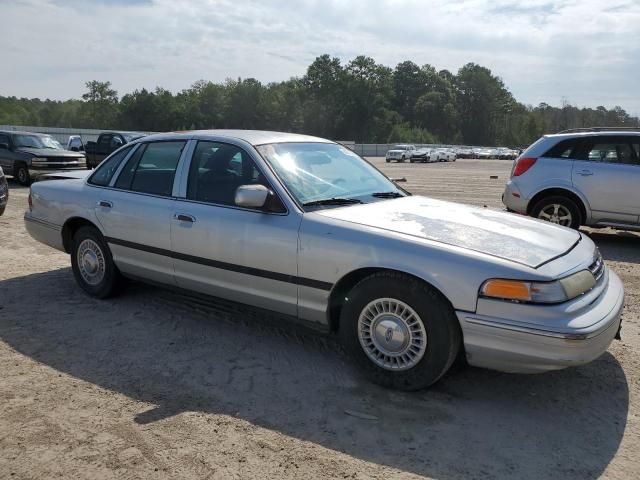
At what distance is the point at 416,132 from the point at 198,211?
11314 centimetres

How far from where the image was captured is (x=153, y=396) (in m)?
3.48

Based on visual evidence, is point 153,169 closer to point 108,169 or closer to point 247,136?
point 108,169

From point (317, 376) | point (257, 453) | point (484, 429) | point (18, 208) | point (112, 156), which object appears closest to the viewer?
point (257, 453)

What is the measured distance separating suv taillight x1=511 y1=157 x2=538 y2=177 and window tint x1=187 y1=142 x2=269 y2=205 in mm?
5619

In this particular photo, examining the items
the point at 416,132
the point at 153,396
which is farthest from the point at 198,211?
the point at 416,132

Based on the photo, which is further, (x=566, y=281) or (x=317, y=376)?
(x=317, y=376)

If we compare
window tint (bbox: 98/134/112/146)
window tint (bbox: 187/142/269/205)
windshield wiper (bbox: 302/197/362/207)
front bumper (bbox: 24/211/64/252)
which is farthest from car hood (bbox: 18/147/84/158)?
windshield wiper (bbox: 302/197/362/207)

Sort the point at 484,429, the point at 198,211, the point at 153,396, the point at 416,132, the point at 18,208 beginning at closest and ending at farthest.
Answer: the point at 484,429
the point at 153,396
the point at 198,211
the point at 18,208
the point at 416,132

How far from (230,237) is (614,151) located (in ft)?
21.1

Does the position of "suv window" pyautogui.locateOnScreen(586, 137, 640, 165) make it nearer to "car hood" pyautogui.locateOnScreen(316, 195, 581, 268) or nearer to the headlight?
"car hood" pyautogui.locateOnScreen(316, 195, 581, 268)

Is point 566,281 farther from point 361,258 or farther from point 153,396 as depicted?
point 153,396

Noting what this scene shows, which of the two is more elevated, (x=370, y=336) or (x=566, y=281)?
(x=566, y=281)

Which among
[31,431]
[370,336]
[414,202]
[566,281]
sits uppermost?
[414,202]

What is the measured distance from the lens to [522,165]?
339 inches
